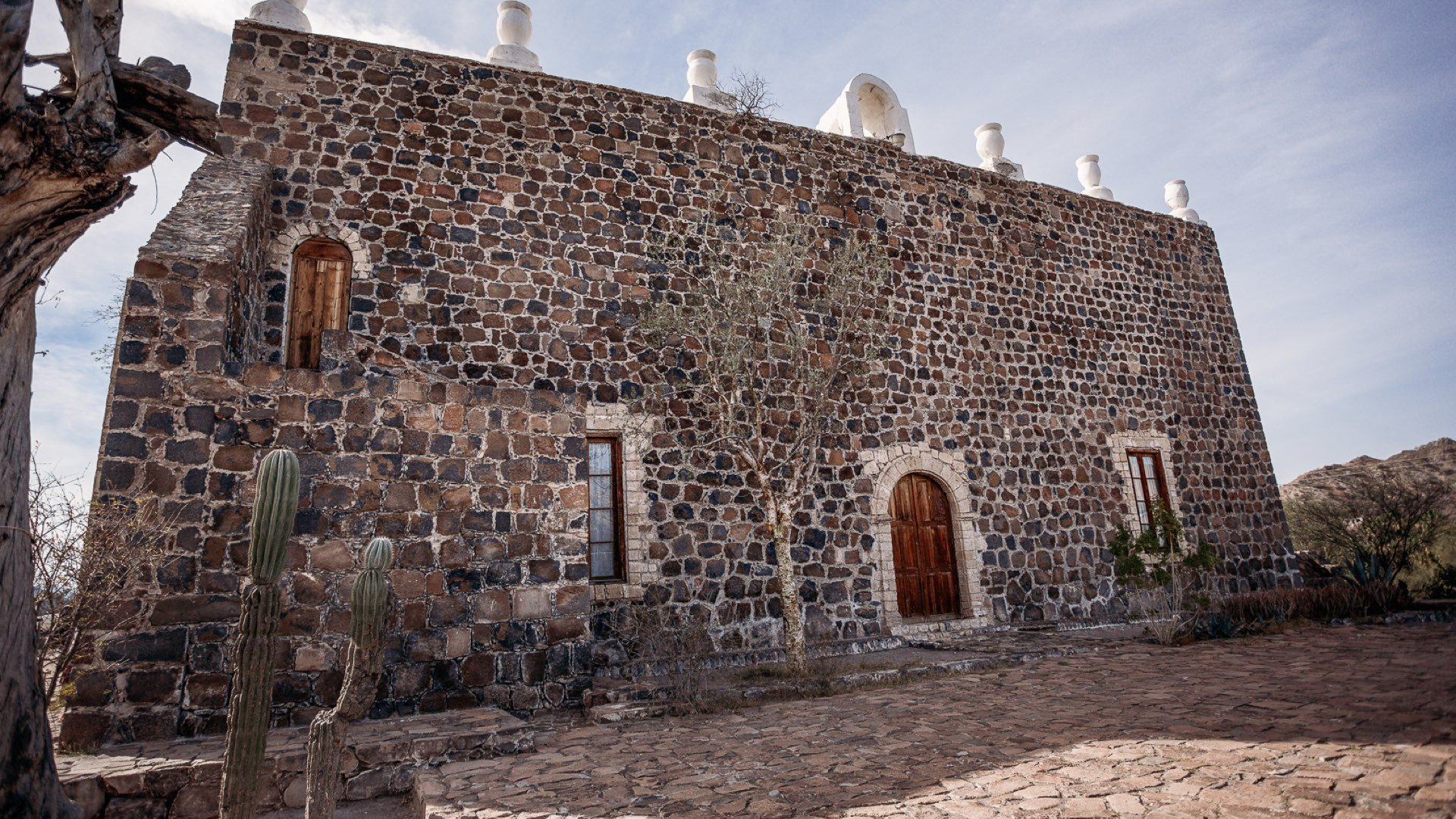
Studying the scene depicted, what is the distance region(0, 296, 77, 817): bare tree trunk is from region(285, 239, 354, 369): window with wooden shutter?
401 centimetres

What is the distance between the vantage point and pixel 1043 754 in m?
4.12

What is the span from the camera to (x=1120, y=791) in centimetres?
338

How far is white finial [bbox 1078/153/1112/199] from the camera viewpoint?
44.3 ft

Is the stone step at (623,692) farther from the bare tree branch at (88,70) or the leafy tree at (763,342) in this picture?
the bare tree branch at (88,70)

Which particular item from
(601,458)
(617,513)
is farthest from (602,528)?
(601,458)

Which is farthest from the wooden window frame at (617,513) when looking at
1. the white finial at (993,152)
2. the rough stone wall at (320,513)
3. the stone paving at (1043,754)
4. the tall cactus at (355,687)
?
the white finial at (993,152)

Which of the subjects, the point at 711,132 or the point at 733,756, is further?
the point at 711,132

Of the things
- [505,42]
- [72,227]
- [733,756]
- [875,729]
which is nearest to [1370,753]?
[875,729]

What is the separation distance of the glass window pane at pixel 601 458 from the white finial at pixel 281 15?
19.4ft

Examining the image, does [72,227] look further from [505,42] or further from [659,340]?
[505,42]

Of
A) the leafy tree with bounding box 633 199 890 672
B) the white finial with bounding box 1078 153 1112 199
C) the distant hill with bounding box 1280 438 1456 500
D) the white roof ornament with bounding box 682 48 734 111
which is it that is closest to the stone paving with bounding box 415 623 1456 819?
the leafy tree with bounding box 633 199 890 672

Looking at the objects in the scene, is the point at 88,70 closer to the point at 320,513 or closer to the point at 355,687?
the point at 355,687

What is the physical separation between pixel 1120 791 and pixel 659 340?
671 cm

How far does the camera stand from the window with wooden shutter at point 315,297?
7.69 meters
